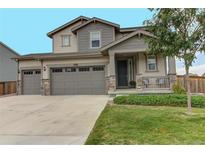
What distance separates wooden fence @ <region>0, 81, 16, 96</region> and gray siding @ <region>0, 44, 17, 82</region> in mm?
3336

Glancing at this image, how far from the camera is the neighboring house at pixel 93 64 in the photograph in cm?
1603

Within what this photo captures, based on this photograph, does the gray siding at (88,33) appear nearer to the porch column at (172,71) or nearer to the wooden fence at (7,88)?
the porch column at (172,71)

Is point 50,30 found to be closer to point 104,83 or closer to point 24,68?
point 24,68

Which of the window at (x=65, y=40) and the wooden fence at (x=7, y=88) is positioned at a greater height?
the window at (x=65, y=40)

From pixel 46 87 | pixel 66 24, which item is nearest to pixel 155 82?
pixel 46 87

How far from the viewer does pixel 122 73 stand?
730 inches

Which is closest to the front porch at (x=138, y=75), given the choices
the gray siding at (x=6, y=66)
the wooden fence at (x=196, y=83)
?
the wooden fence at (x=196, y=83)

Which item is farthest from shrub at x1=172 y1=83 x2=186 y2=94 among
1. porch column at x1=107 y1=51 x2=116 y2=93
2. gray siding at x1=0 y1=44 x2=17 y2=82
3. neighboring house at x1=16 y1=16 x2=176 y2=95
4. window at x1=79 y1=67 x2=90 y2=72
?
gray siding at x1=0 y1=44 x2=17 y2=82

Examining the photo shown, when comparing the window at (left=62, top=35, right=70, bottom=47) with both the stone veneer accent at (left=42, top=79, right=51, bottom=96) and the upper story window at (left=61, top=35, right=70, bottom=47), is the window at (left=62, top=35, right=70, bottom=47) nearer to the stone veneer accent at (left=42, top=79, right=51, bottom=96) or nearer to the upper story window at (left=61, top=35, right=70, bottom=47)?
the upper story window at (left=61, top=35, right=70, bottom=47)

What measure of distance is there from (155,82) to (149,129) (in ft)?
33.7

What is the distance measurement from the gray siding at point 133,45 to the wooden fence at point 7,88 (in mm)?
11179

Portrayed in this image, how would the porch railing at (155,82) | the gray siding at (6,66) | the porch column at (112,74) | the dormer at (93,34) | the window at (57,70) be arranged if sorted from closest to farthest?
the porch column at (112,74) → the porch railing at (155,82) → the window at (57,70) → the dormer at (93,34) → the gray siding at (6,66)

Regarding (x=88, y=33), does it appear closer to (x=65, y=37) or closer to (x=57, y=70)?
(x=65, y=37)

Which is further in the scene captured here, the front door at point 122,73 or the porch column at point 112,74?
the front door at point 122,73
